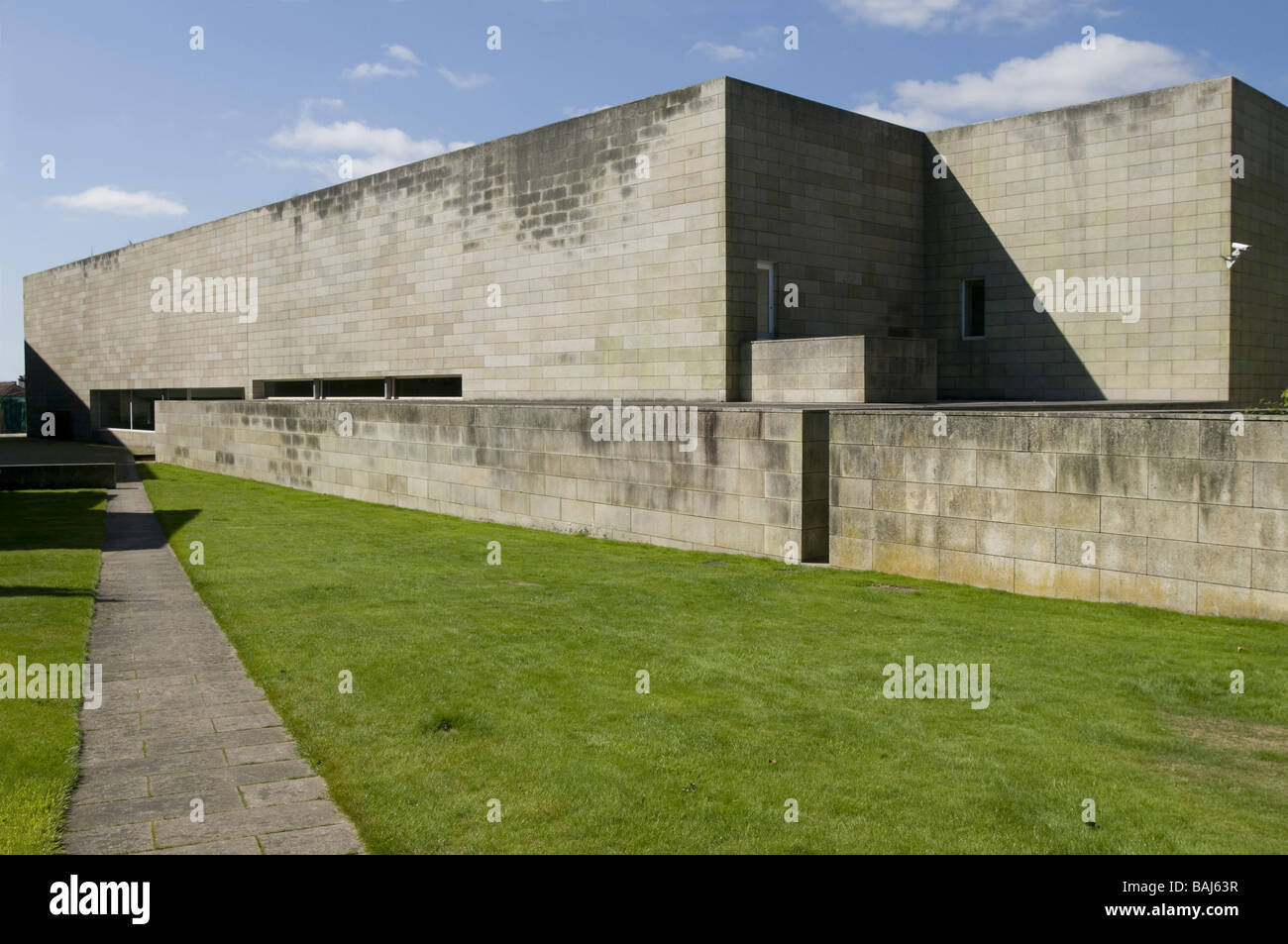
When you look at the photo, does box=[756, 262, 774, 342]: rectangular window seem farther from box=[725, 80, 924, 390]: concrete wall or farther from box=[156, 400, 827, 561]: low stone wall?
box=[156, 400, 827, 561]: low stone wall

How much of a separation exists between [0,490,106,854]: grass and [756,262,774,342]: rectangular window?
12921 millimetres

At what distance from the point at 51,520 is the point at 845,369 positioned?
45.1 feet

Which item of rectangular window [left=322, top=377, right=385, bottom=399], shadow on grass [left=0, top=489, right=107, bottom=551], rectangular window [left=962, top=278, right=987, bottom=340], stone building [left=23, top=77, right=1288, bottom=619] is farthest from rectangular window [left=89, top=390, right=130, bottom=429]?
rectangular window [left=962, top=278, right=987, bottom=340]

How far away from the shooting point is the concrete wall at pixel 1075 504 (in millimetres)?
9062

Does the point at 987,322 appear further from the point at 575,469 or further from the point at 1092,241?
the point at 575,469

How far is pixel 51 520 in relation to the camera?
17047 millimetres

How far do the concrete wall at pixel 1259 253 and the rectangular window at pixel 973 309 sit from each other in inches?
216

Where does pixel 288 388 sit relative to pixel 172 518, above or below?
above

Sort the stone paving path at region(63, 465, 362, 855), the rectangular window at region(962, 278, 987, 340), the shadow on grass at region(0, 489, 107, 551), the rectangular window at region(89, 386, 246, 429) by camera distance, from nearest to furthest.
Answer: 1. the stone paving path at region(63, 465, 362, 855)
2. the shadow on grass at region(0, 489, 107, 551)
3. the rectangular window at region(962, 278, 987, 340)
4. the rectangular window at region(89, 386, 246, 429)

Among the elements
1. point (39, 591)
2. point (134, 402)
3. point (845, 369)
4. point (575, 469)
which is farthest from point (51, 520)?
point (134, 402)

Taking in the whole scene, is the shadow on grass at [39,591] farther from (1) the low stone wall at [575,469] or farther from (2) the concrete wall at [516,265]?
(2) the concrete wall at [516,265]

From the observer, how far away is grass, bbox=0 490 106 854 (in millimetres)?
5086

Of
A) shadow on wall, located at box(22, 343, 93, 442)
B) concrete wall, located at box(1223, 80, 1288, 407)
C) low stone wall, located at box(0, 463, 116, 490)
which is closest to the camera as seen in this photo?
concrete wall, located at box(1223, 80, 1288, 407)
